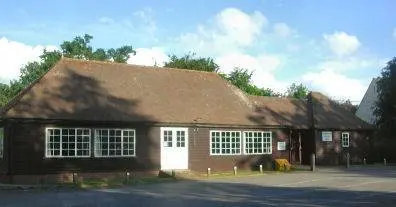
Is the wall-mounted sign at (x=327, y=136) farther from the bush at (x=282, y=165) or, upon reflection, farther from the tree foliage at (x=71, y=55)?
the tree foliage at (x=71, y=55)

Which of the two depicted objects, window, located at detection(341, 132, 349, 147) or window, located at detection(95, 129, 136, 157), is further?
window, located at detection(341, 132, 349, 147)

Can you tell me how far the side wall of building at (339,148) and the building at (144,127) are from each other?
2.8 inches

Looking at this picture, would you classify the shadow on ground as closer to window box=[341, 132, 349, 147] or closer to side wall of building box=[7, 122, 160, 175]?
side wall of building box=[7, 122, 160, 175]

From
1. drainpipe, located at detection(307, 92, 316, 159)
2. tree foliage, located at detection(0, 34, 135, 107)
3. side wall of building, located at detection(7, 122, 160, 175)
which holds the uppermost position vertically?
tree foliage, located at detection(0, 34, 135, 107)

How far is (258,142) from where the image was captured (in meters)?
33.9

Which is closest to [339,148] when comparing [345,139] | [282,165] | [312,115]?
[345,139]

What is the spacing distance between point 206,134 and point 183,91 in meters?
3.38

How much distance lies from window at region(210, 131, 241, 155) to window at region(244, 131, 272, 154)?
58 centimetres

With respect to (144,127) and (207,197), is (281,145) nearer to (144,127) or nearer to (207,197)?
(144,127)

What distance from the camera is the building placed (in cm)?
2666

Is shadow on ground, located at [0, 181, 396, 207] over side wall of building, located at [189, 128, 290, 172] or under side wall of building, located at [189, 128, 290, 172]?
under

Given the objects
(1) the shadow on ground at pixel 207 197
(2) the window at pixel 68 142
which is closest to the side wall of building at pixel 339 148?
(2) the window at pixel 68 142

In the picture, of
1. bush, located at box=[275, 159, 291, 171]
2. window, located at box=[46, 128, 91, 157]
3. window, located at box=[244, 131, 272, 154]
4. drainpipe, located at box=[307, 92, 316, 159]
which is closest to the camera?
window, located at box=[46, 128, 91, 157]

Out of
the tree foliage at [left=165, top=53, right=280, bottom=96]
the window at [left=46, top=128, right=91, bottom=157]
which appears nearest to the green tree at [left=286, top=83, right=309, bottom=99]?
the tree foliage at [left=165, top=53, right=280, bottom=96]
